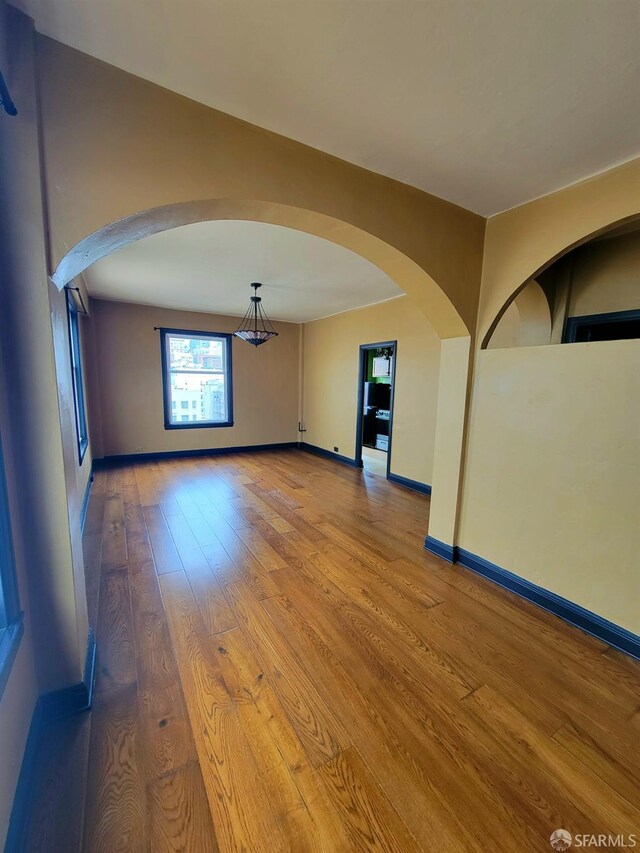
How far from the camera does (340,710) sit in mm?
1477

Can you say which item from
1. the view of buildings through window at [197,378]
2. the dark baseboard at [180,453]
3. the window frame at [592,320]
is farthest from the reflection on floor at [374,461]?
the window frame at [592,320]

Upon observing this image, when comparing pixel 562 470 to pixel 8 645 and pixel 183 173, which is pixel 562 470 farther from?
pixel 8 645

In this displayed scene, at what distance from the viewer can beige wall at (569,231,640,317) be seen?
2609 millimetres

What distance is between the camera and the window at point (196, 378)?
5.86 meters

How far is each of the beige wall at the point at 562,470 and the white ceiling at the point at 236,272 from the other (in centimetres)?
186

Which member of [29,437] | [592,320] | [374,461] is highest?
[592,320]

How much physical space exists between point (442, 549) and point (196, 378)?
5.08 meters

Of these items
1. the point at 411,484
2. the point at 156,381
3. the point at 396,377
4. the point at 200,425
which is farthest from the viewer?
the point at 200,425

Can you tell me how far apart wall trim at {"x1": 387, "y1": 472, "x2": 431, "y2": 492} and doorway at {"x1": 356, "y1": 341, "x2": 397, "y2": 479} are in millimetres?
125

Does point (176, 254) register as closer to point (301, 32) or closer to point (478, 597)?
point (301, 32)

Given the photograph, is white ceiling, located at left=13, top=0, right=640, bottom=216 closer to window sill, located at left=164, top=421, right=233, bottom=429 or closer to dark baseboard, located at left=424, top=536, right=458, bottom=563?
dark baseboard, located at left=424, top=536, right=458, bottom=563

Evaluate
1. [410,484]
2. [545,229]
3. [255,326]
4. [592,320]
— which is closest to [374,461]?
[410,484]

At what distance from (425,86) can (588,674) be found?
9.34 feet

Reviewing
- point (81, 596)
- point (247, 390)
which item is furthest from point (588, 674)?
point (247, 390)
